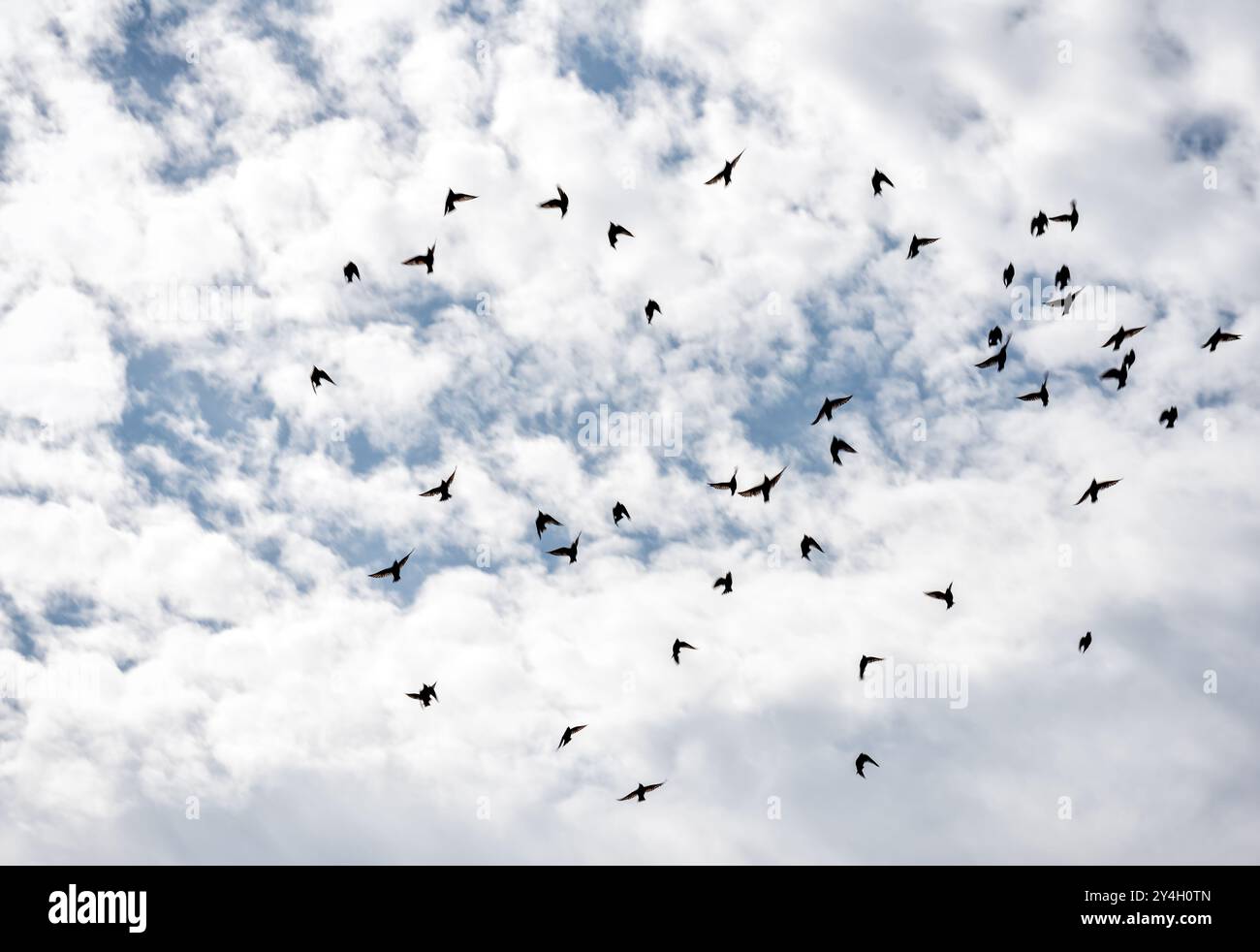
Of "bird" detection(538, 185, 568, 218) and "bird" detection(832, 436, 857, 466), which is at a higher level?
"bird" detection(538, 185, 568, 218)

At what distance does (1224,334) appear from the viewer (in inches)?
1794

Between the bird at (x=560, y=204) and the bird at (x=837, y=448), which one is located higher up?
the bird at (x=560, y=204)

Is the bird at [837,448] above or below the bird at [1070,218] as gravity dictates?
below

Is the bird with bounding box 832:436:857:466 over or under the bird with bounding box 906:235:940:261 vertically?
under

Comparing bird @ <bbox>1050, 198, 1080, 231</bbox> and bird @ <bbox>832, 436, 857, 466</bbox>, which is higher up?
bird @ <bbox>1050, 198, 1080, 231</bbox>

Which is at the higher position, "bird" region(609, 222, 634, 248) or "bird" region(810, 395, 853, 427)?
"bird" region(609, 222, 634, 248)

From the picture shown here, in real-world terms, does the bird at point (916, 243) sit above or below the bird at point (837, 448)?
above

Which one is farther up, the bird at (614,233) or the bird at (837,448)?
the bird at (614,233)
